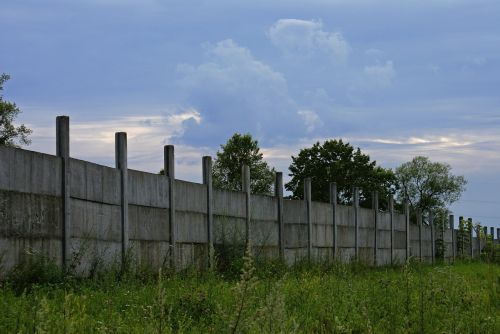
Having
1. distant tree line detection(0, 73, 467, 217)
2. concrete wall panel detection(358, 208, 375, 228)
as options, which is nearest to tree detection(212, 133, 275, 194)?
distant tree line detection(0, 73, 467, 217)

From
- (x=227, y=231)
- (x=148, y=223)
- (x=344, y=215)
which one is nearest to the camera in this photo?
(x=148, y=223)

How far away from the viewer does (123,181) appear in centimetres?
1156

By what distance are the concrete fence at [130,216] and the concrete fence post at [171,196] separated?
2cm

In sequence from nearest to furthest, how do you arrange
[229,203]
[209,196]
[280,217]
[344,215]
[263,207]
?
[209,196] → [229,203] → [263,207] → [280,217] → [344,215]

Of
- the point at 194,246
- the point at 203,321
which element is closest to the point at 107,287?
the point at 203,321

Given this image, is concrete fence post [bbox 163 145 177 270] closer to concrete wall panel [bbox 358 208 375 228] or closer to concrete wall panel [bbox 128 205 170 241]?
concrete wall panel [bbox 128 205 170 241]

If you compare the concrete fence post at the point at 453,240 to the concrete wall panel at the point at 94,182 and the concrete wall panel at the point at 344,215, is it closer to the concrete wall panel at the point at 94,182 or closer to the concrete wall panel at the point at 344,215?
the concrete wall panel at the point at 344,215

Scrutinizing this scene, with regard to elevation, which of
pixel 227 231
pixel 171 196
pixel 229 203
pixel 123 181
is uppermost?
pixel 123 181

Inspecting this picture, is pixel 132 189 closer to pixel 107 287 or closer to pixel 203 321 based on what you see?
pixel 107 287

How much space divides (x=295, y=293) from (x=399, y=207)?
54.9m

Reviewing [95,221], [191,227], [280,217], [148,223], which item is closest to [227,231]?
[191,227]

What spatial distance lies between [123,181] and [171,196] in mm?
1497

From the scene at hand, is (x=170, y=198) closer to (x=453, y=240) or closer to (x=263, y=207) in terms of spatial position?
(x=263, y=207)

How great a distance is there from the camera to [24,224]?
9.45 metres
